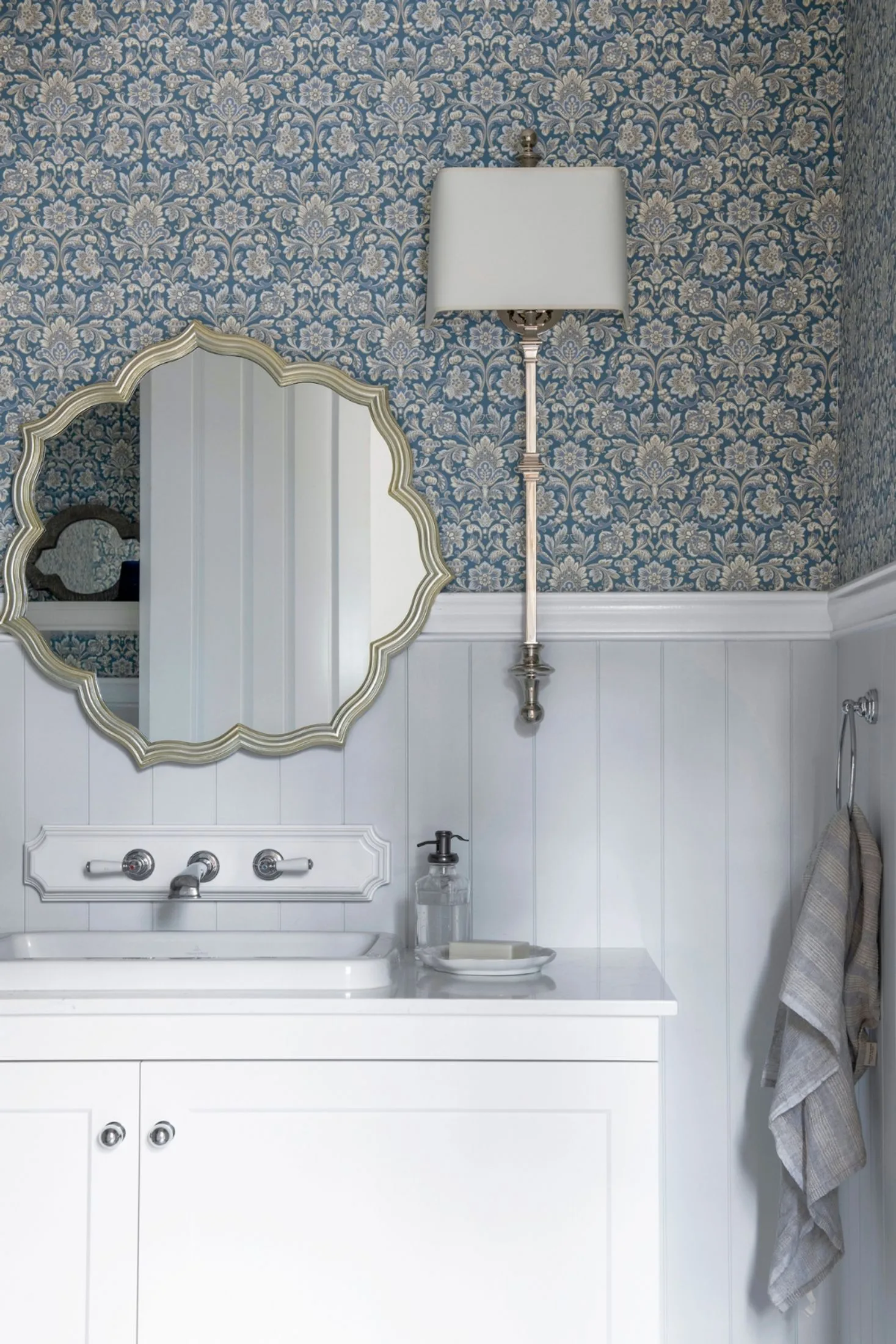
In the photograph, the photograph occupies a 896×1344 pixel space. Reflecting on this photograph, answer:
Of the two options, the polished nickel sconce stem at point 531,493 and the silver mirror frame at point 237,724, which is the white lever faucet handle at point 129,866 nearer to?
the silver mirror frame at point 237,724

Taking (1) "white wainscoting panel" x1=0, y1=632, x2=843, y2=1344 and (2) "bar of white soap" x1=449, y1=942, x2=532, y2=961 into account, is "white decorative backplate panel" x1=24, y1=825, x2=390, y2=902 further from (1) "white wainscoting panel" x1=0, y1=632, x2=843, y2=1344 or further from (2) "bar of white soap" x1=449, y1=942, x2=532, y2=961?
(2) "bar of white soap" x1=449, y1=942, x2=532, y2=961

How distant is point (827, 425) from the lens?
202cm

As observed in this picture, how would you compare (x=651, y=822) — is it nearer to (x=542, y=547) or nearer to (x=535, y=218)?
(x=542, y=547)

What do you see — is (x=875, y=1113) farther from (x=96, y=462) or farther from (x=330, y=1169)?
(x=96, y=462)

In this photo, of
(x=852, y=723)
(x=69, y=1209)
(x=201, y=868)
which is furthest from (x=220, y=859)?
(x=852, y=723)

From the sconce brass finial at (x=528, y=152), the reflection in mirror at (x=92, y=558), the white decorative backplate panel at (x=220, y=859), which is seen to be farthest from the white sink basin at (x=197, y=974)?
the sconce brass finial at (x=528, y=152)

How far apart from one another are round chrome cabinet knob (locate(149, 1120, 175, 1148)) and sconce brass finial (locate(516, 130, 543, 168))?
153 cm

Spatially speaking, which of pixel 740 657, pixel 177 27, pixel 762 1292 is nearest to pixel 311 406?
pixel 177 27

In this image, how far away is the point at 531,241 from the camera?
6.32 feet

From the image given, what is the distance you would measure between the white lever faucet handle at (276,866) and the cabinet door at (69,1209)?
1.57 feet

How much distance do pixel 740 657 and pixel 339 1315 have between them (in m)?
1.15

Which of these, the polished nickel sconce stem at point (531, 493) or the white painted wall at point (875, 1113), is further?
the polished nickel sconce stem at point (531, 493)

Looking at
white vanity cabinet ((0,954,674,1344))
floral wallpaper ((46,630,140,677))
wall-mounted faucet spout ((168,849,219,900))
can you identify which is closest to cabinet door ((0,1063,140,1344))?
white vanity cabinet ((0,954,674,1344))

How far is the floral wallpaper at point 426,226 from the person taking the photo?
2.03 metres
